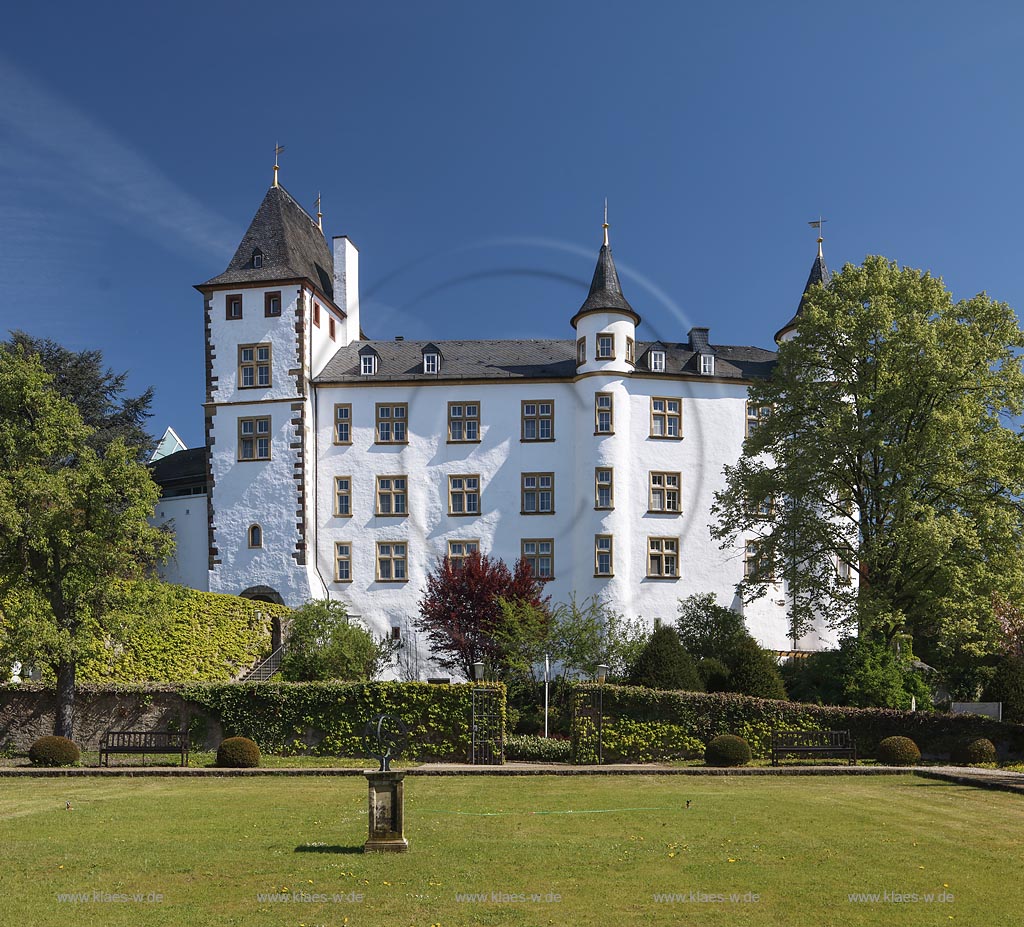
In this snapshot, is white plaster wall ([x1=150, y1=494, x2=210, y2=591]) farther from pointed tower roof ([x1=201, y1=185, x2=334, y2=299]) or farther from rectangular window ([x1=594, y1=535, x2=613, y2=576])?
rectangular window ([x1=594, y1=535, x2=613, y2=576])

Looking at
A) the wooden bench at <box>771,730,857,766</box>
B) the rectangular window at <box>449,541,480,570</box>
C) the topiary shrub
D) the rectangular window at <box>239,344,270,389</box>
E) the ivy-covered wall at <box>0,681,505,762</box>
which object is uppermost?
the rectangular window at <box>239,344,270,389</box>

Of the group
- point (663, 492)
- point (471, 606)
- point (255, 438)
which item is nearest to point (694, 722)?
point (471, 606)

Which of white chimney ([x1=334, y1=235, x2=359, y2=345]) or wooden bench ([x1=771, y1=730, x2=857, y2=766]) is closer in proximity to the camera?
wooden bench ([x1=771, y1=730, x2=857, y2=766])

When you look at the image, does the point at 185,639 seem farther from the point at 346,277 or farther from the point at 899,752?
the point at 899,752

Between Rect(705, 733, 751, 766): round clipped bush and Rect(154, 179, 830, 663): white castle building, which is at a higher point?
Rect(154, 179, 830, 663): white castle building

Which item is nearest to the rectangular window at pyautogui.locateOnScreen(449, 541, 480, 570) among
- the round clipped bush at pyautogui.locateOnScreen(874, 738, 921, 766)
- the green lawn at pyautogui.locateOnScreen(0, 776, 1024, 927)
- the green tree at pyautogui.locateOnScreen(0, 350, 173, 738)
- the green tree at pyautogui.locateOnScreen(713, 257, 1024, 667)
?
the green tree at pyautogui.locateOnScreen(713, 257, 1024, 667)

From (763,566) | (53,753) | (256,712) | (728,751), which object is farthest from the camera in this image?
(763,566)

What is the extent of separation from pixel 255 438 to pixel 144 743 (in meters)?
22.3

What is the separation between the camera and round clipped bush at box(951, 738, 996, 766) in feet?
95.1

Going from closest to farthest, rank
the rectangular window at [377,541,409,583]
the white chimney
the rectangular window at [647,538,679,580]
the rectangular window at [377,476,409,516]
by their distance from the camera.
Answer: the rectangular window at [647,538,679,580] → the rectangular window at [377,541,409,583] → the rectangular window at [377,476,409,516] → the white chimney

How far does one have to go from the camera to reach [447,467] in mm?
51188

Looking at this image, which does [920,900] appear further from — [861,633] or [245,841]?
[861,633]

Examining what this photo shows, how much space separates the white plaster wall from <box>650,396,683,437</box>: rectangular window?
21.3 metres

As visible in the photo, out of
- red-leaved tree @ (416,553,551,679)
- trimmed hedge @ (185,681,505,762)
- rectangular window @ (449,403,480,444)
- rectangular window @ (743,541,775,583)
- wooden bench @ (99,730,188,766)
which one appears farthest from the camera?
rectangular window @ (449,403,480,444)
